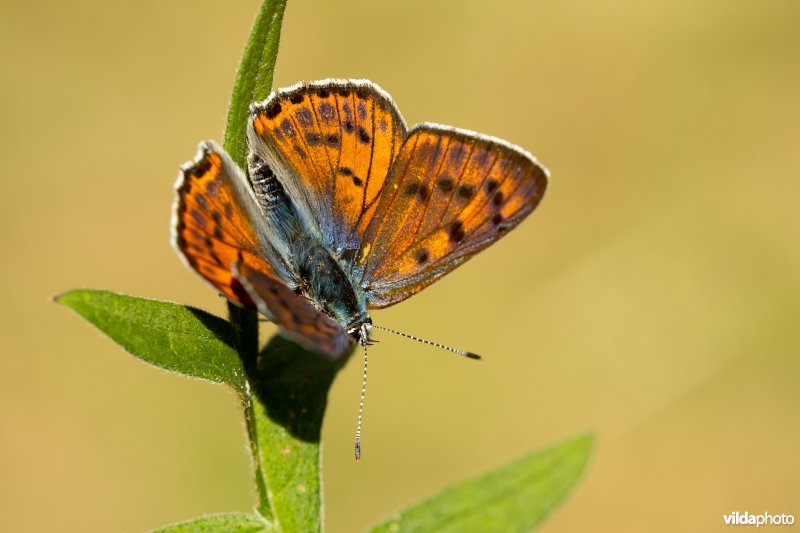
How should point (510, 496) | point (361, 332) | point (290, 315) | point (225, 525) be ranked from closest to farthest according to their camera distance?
1. point (510, 496)
2. point (225, 525)
3. point (290, 315)
4. point (361, 332)

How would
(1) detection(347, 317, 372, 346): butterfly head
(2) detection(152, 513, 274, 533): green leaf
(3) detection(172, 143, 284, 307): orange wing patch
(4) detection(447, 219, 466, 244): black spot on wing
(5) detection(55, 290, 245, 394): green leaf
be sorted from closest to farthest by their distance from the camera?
(5) detection(55, 290, 245, 394): green leaf → (2) detection(152, 513, 274, 533): green leaf → (3) detection(172, 143, 284, 307): orange wing patch → (1) detection(347, 317, 372, 346): butterfly head → (4) detection(447, 219, 466, 244): black spot on wing

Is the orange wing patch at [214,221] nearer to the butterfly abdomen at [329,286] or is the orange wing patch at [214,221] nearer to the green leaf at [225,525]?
the butterfly abdomen at [329,286]

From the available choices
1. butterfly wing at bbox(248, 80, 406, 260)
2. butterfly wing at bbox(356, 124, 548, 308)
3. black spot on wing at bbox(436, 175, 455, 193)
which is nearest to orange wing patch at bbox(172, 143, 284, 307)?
butterfly wing at bbox(248, 80, 406, 260)

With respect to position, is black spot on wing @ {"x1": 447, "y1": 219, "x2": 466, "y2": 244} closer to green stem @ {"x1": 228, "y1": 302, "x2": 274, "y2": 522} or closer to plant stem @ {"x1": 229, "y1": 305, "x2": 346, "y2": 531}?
plant stem @ {"x1": 229, "y1": 305, "x2": 346, "y2": 531}

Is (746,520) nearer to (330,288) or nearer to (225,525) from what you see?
(330,288)

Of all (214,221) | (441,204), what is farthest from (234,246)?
(441,204)

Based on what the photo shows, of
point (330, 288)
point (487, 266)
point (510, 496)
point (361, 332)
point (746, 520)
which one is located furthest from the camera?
point (487, 266)
